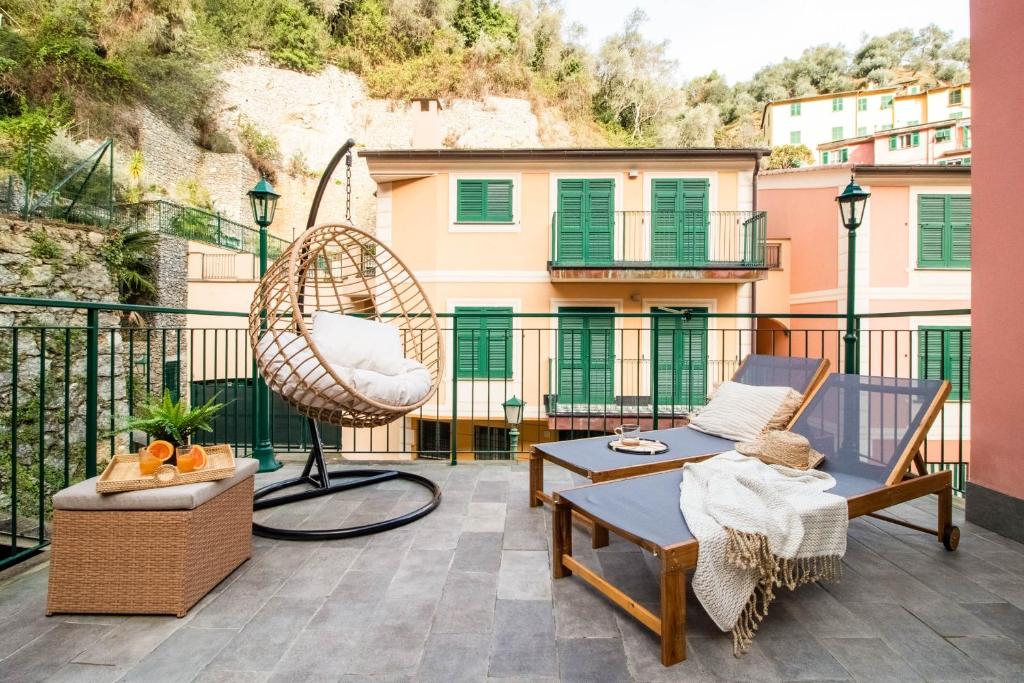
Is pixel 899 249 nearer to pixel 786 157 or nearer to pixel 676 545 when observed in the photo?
pixel 676 545

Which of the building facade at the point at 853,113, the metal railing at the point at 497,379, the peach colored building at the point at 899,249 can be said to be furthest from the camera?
the building facade at the point at 853,113

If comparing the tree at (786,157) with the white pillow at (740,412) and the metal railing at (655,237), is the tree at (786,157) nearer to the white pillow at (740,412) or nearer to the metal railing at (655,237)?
the metal railing at (655,237)

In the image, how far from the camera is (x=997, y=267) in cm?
226

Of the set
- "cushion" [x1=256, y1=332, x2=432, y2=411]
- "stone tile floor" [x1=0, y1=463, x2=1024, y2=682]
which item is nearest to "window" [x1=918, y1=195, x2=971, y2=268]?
"stone tile floor" [x1=0, y1=463, x2=1024, y2=682]

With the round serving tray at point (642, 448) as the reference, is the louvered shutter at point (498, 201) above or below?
above

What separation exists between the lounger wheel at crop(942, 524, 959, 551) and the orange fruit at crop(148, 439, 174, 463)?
2951mm

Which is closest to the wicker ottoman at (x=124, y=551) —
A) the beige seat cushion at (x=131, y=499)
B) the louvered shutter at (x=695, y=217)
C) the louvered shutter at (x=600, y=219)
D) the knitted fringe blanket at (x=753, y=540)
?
the beige seat cushion at (x=131, y=499)

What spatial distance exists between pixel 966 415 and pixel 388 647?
428 inches

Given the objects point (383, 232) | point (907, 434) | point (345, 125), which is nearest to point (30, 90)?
point (345, 125)

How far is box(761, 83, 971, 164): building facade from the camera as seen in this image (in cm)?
2302

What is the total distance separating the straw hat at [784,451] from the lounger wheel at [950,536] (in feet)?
1.67

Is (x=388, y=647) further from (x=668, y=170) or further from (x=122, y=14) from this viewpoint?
(x=122, y=14)

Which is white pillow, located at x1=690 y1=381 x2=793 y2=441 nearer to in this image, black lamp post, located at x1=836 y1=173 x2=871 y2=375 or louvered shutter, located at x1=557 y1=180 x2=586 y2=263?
black lamp post, located at x1=836 y1=173 x2=871 y2=375

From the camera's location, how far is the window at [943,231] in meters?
9.39
